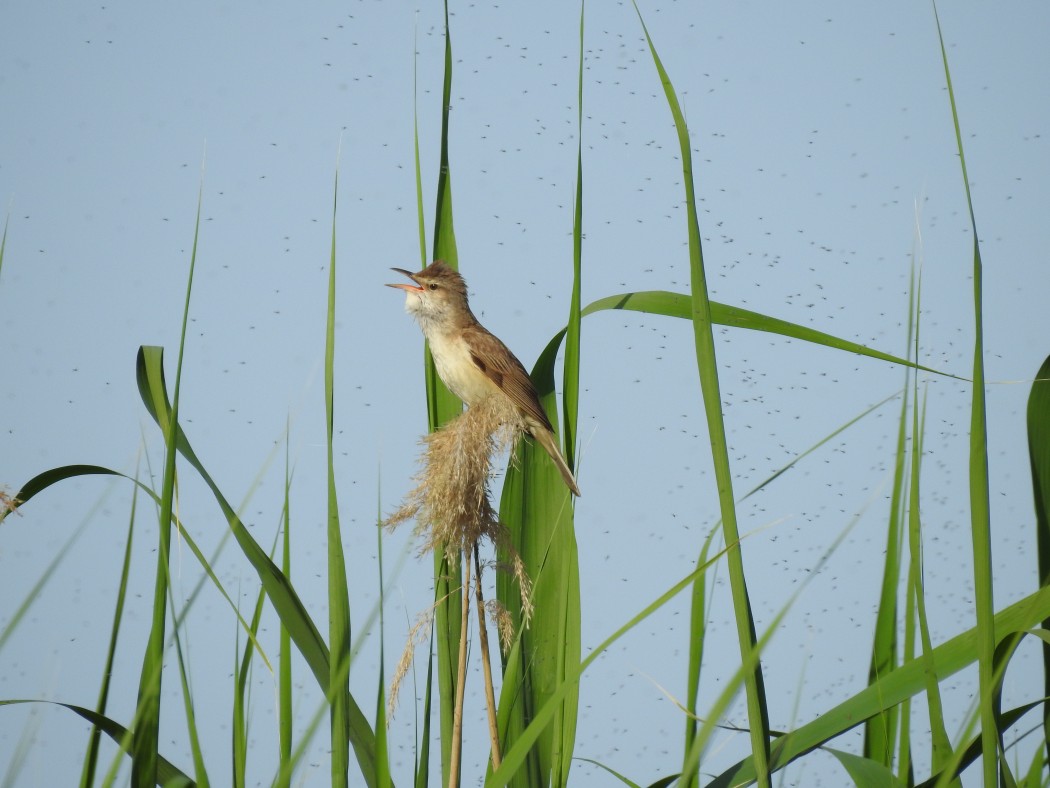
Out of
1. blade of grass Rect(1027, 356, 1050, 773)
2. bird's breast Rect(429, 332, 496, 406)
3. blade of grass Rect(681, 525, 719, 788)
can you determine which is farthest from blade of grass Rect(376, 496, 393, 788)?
bird's breast Rect(429, 332, 496, 406)

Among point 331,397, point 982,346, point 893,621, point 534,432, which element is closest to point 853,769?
point 893,621

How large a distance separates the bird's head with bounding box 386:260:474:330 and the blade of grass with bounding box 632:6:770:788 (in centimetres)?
194

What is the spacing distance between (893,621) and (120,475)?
5.04 feet

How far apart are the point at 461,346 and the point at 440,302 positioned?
0.18 metres

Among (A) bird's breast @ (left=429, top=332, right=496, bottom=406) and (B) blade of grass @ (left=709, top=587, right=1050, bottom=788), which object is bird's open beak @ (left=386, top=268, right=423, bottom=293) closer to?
(A) bird's breast @ (left=429, top=332, right=496, bottom=406)

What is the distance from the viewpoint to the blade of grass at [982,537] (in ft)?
4.19

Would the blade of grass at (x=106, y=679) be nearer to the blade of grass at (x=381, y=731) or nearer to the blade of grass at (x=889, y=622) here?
the blade of grass at (x=381, y=731)

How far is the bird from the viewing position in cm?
329

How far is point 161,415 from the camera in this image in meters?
1.99

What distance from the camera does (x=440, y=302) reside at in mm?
3480

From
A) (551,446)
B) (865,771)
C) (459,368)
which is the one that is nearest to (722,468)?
(865,771)

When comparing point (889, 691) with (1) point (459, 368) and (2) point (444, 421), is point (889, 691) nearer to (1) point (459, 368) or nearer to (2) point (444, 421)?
(2) point (444, 421)

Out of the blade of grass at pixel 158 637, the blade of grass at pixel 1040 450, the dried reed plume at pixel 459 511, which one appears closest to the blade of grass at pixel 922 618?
the blade of grass at pixel 1040 450

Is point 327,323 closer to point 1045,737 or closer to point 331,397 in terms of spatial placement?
point 331,397
